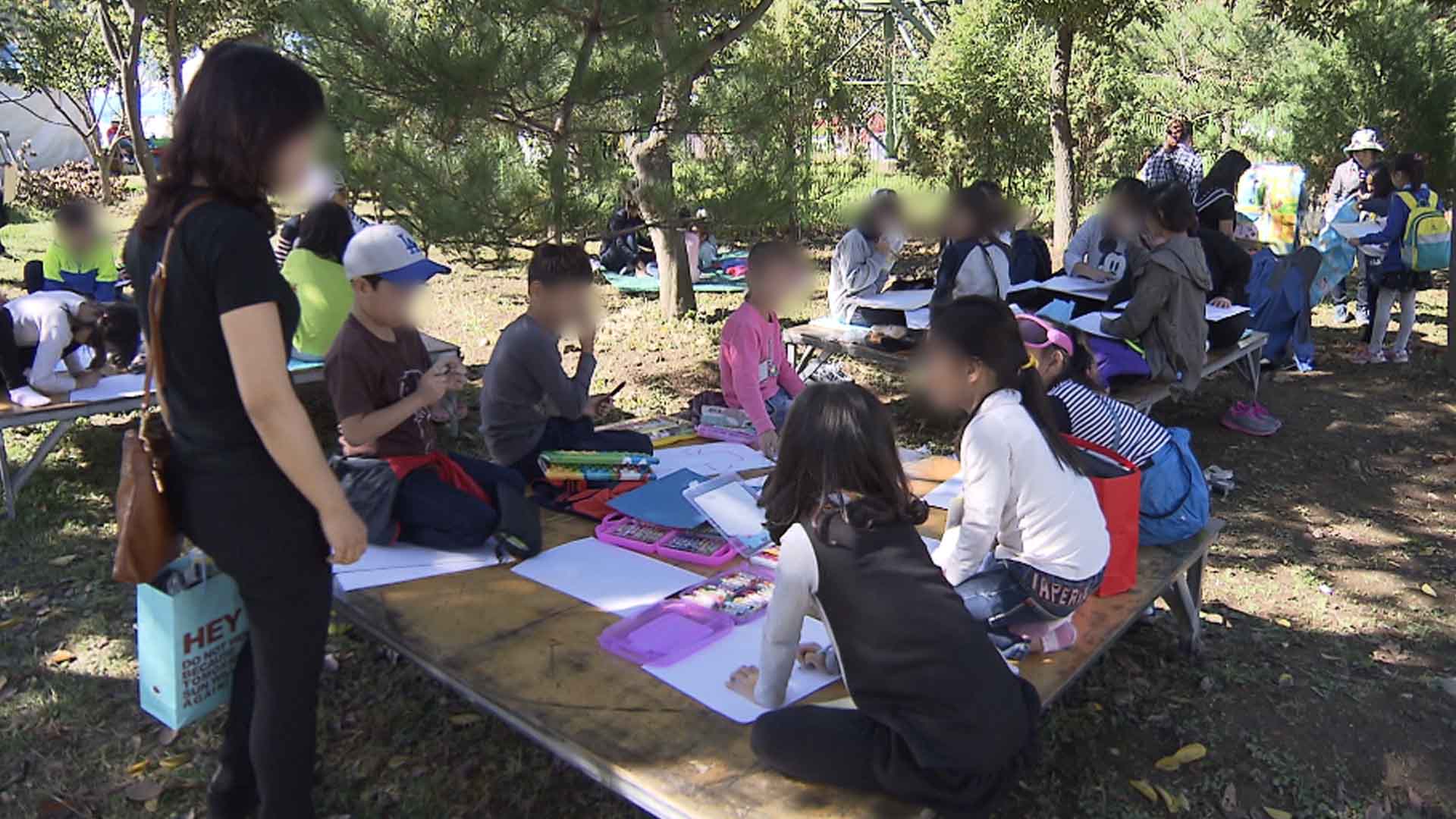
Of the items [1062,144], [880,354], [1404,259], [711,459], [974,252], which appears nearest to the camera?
[711,459]

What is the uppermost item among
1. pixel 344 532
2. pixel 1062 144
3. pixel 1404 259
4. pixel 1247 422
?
pixel 1062 144

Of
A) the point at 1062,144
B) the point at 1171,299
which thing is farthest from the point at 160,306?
the point at 1062,144

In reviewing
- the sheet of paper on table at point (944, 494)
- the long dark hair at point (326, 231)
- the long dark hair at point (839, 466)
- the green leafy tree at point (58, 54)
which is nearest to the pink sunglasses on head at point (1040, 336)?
the sheet of paper on table at point (944, 494)

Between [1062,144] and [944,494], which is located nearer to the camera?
[944,494]

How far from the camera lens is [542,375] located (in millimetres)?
3533

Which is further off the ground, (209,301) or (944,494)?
(209,301)

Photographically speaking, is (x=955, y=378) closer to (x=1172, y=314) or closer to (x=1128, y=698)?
(x=1128, y=698)

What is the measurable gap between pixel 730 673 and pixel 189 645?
117 centimetres

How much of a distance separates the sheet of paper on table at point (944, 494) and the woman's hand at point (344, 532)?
2038mm

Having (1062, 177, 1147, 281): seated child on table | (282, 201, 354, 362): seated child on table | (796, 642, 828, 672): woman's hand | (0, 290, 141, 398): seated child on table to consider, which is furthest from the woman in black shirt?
(1062, 177, 1147, 281): seated child on table

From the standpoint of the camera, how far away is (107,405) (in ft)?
14.2

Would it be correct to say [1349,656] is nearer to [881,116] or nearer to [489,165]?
[489,165]

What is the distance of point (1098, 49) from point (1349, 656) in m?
9.86

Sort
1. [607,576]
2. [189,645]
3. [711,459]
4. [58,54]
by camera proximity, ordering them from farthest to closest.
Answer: [58,54] < [711,459] < [607,576] < [189,645]
